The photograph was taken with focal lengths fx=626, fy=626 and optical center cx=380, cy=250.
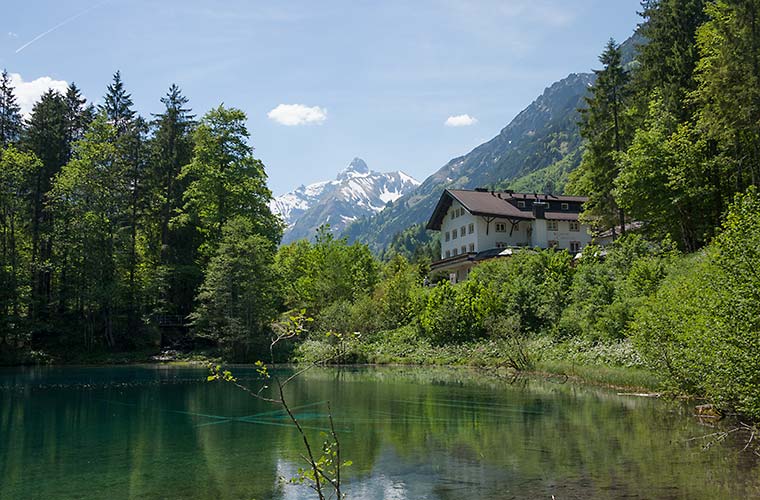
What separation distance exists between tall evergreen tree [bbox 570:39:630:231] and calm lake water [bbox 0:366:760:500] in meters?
20.5

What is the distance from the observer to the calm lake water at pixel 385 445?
12.1 m

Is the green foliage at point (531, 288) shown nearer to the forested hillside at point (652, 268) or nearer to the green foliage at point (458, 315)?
the forested hillside at point (652, 268)

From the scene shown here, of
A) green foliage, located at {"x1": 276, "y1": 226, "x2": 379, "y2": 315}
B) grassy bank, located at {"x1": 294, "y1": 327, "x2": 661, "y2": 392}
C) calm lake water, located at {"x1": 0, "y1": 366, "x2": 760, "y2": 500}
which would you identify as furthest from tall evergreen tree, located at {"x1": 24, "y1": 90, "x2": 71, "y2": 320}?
calm lake water, located at {"x1": 0, "y1": 366, "x2": 760, "y2": 500}

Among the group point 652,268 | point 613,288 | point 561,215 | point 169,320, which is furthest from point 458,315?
point 561,215

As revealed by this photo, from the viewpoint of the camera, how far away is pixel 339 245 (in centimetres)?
6694

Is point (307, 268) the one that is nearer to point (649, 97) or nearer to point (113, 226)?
point (113, 226)

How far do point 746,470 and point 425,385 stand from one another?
64.0ft

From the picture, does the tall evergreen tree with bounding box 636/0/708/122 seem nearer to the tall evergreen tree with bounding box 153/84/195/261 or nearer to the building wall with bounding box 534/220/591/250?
the building wall with bounding box 534/220/591/250

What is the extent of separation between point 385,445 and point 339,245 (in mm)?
50919

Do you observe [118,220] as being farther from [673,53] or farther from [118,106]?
[673,53]

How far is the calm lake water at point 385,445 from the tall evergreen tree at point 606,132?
67.1 feet

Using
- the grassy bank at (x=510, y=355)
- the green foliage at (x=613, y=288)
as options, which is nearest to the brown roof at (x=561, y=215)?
the green foliage at (x=613, y=288)

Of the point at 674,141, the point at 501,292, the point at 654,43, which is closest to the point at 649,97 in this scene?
the point at 654,43

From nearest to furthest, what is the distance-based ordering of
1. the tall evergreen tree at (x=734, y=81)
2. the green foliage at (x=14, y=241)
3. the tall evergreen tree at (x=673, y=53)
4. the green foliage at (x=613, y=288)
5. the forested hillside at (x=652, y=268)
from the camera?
1. the forested hillside at (x=652, y=268)
2. the tall evergreen tree at (x=734, y=81)
3. the green foliage at (x=613, y=288)
4. the tall evergreen tree at (x=673, y=53)
5. the green foliage at (x=14, y=241)
